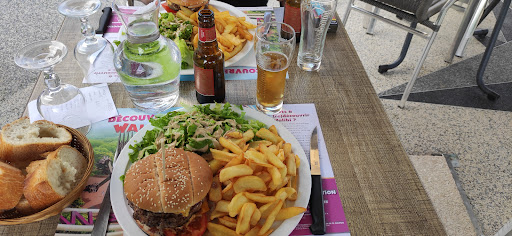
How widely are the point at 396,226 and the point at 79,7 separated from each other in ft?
4.49

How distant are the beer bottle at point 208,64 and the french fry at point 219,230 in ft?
1.75

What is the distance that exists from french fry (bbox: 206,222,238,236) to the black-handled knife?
115cm

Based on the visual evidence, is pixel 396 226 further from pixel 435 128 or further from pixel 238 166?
pixel 435 128

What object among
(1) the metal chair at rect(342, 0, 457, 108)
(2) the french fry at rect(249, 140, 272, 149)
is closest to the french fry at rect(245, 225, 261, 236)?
(2) the french fry at rect(249, 140, 272, 149)

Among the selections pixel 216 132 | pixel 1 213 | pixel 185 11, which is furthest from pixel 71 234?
pixel 185 11

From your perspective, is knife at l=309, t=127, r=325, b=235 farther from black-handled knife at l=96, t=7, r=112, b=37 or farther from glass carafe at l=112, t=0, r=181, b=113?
black-handled knife at l=96, t=7, r=112, b=37

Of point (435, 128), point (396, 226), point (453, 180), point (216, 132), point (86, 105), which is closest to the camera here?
point (396, 226)

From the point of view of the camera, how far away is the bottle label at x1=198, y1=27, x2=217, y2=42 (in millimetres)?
1134

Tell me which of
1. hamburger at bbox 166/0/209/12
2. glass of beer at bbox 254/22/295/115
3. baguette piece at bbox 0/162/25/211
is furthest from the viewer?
hamburger at bbox 166/0/209/12

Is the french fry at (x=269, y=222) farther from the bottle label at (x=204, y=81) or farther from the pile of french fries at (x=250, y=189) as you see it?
the bottle label at (x=204, y=81)

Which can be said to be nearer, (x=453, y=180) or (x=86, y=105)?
(x=86, y=105)

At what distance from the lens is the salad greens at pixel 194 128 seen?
42.7 inches

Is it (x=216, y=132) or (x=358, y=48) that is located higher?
(x=216, y=132)

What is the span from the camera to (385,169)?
1.16 m
